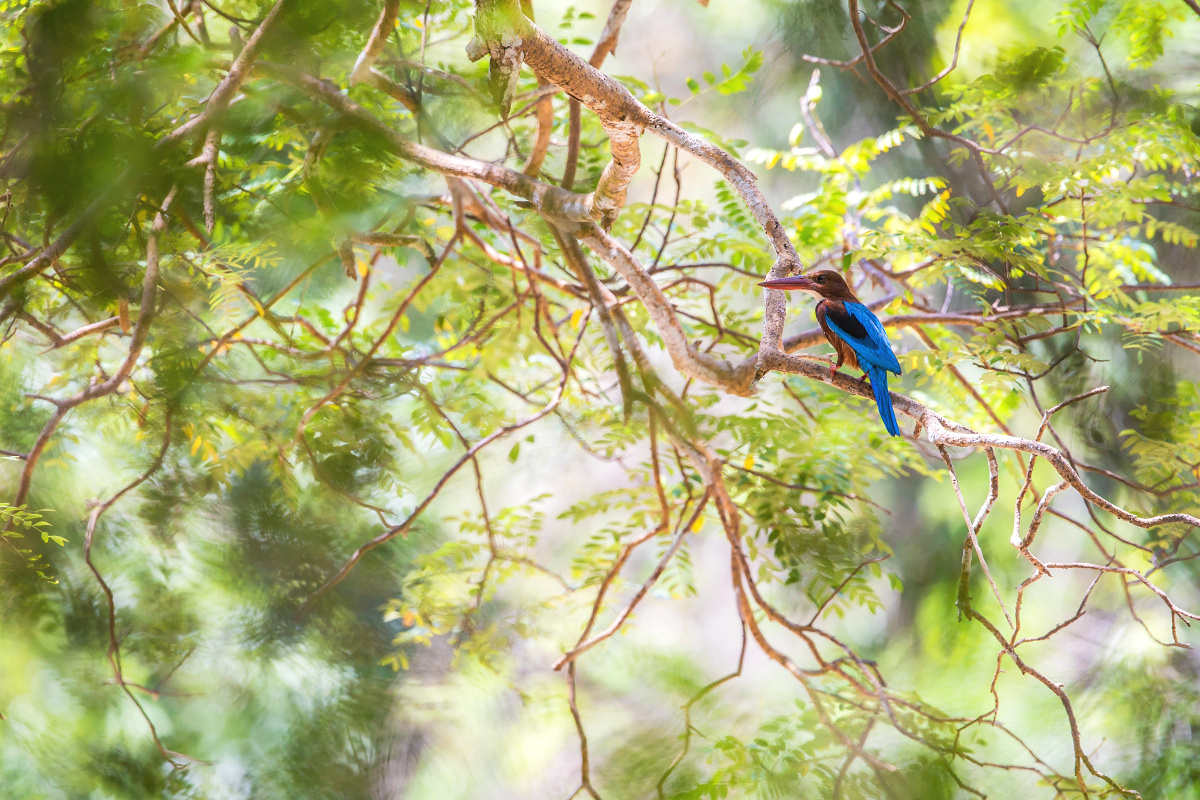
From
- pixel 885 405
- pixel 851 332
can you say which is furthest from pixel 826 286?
pixel 885 405

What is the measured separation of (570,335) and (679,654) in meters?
1.30

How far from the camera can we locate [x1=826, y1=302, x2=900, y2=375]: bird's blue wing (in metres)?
0.94

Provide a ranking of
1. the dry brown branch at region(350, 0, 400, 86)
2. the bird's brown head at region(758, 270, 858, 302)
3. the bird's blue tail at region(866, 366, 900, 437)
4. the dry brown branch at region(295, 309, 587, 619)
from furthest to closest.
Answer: the dry brown branch at region(295, 309, 587, 619)
the dry brown branch at region(350, 0, 400, 86)
the bird's brown head at region(758, 270, 858, 302)
the bird's blue tail at region(866, 366, 900, 437)

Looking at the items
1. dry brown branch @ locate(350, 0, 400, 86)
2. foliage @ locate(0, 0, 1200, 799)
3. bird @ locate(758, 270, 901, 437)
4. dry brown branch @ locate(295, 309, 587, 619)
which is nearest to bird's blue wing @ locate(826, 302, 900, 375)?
bird @ locate(758, 270, 901, 437)

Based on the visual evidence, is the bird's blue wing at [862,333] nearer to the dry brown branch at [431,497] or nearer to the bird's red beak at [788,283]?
the bird's red beak at [788,283]

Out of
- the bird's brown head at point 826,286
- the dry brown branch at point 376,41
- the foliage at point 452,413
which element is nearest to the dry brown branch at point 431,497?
the foliage at point 452,413

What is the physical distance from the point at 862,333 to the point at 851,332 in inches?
A: 0.6

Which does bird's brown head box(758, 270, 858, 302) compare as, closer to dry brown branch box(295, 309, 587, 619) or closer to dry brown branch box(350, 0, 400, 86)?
dry brown branch box(295, 309, 587, 619)

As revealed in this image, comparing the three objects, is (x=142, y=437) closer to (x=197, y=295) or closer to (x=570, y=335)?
(x=197, y=295)

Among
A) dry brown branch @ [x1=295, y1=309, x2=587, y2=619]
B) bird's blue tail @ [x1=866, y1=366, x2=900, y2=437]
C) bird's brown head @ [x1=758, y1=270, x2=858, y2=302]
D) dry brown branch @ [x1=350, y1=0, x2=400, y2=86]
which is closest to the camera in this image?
bird's blue tail @ [x1=866, y1=366, x2=900, y2=437]

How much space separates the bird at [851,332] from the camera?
894 mm

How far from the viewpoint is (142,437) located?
1.35 m

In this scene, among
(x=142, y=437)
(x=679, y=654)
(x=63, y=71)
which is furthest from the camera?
(x=679, y=654)

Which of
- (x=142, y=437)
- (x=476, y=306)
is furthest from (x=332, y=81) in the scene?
(x=142, y=437)
